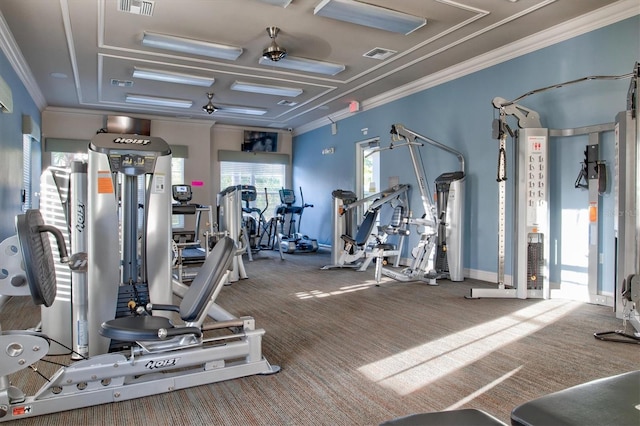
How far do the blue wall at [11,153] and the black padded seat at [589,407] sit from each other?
5243mm

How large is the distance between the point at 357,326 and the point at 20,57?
5.23 meters

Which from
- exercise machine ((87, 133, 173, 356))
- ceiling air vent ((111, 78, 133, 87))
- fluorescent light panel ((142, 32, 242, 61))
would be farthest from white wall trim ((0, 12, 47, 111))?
exercise machine ((87, 133, 173, 356))

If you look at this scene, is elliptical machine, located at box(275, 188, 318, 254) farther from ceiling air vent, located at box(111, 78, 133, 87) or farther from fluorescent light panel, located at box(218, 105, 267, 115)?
ceiling air vent, located at box(111, 78, 133, 87)

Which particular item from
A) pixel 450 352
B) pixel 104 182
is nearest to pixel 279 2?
pixel 104 182

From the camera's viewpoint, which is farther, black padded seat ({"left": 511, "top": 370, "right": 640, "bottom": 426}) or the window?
the window

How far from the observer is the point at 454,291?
192 inches

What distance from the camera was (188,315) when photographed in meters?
2.35

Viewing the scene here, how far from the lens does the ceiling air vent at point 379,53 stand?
5156 millimetres

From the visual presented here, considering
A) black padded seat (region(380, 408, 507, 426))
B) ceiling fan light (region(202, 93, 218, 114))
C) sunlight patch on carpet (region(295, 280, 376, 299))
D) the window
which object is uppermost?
ceiling fan light (region(202, 93, 218, 114))

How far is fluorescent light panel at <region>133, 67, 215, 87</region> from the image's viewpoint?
5840mm

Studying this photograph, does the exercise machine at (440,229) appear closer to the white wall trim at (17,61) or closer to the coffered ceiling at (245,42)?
the coffered ceiling at (245,42)

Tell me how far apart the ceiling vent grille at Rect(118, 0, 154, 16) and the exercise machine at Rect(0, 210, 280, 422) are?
8.87ft

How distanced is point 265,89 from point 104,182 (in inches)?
181

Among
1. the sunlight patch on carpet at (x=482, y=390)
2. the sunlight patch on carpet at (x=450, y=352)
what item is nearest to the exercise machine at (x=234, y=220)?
the sunlight patch on carpet at (x=450, y=352)
